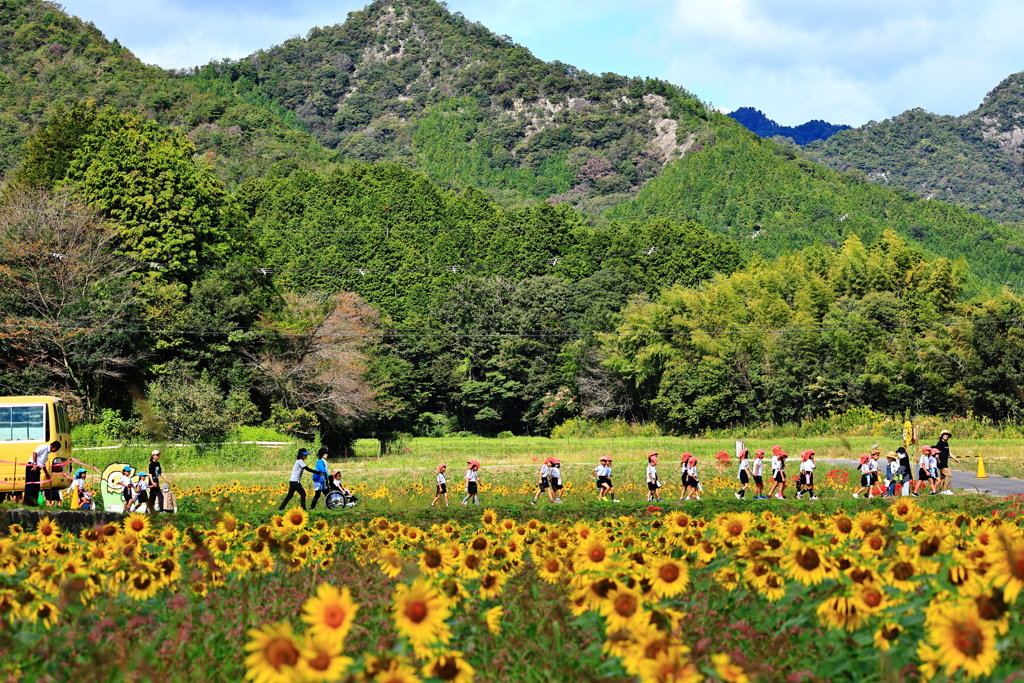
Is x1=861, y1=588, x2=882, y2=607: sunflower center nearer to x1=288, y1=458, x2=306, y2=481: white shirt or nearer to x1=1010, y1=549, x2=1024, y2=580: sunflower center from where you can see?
x1=1010, y1=549, x2=1024, y2=580: sunflower center

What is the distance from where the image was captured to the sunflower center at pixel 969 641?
13.4ft

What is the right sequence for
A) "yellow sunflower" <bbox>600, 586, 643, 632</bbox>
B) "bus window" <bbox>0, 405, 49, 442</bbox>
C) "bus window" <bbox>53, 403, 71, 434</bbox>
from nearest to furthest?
"yellow sunflower" <bbox>600, 586, 643, 632</bbox> → "bus window" <bbox>0, 405, 49, 442</bbox> → "bus window" <bbox>53, 403, 71, 434</bbox>

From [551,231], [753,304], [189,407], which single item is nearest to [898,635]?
[189,407]

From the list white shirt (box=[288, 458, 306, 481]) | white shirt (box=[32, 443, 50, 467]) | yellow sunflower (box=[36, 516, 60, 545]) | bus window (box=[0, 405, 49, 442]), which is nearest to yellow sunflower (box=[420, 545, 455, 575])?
yellow sunflower (box=[36, 516, 60, 545])

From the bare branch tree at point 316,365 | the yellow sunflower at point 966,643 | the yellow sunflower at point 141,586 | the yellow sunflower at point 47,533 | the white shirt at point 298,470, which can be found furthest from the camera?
the bare branch tree at point 316,365

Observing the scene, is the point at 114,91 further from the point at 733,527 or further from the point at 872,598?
the point at 872,598

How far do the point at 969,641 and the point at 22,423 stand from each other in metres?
25.9

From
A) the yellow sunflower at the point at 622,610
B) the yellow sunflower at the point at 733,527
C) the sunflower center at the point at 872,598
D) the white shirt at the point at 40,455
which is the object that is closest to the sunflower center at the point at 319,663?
the yellow sunflower at the point at 622,610

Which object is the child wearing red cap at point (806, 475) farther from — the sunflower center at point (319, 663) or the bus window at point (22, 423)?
the sunflower center at point (319, 663)

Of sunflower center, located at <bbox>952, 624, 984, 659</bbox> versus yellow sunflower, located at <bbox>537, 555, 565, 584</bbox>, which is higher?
sunflower center, located at <bbox>952, 624, 984, 659</bbox>

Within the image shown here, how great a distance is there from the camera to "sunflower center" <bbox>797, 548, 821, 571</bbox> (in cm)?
548

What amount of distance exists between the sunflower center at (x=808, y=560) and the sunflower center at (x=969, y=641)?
1.36 metres

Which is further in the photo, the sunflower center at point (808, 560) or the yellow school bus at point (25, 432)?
the yellow school bus at point (25, 432)

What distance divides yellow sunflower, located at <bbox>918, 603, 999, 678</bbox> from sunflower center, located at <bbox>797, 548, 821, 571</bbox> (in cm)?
123
